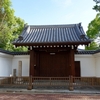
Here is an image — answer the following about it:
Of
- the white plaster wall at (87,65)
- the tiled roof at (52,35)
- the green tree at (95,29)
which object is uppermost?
the green tree at (95,29)

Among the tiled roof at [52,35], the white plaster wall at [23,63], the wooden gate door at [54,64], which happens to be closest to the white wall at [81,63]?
the white plaster wall at [23,63]

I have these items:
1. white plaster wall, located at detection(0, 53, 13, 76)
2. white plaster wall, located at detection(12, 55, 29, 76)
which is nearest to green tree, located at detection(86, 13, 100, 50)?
white plaster wall, located at detection(12, 55, 29, 76)

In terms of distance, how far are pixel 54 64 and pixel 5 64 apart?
14.6ft

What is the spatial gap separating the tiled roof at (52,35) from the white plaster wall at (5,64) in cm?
256

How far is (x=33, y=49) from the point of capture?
1198 centimetres

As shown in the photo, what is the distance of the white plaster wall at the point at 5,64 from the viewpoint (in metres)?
12.9

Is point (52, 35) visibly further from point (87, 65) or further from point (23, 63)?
point (87, 65)

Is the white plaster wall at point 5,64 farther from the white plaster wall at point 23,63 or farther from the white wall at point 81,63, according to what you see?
the white plaster wall at point 23,63

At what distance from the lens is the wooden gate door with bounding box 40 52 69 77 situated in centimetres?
1323

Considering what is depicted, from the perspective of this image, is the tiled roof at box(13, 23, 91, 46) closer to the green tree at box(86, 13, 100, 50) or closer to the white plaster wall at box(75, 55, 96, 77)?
the white plaster wall at box(75, 55, 96, 77)

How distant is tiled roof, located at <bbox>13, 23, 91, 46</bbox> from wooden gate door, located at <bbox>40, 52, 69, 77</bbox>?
5.67 feet

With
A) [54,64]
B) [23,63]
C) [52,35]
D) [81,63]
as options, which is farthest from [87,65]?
[23,63]

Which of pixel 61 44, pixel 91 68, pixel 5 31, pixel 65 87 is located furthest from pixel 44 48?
pixel 5 31

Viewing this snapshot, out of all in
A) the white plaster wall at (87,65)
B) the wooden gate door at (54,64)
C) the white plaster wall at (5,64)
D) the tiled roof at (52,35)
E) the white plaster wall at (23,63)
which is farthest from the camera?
the white plaster wall at (23,63)
